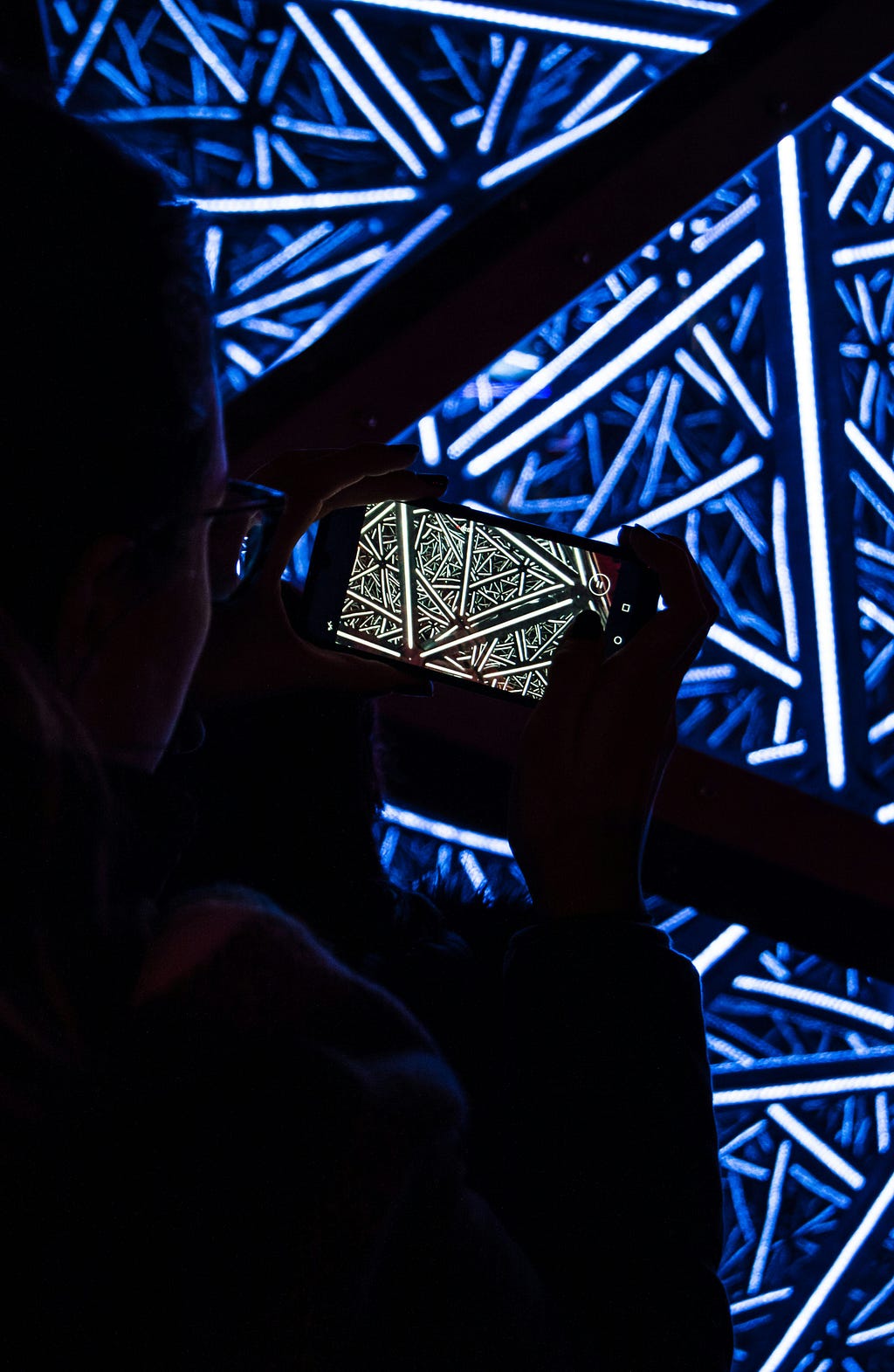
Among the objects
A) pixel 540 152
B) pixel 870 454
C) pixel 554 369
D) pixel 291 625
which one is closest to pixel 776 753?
pixel 870 454

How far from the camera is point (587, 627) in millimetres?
717

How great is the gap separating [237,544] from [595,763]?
0.98 ft

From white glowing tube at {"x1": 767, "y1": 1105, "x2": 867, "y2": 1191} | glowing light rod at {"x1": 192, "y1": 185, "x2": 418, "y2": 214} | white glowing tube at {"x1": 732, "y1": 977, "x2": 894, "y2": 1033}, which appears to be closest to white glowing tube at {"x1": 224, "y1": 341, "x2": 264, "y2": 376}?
glowing light rod at {"x1": 192, "y1": 185, "x2": 418, "y2": 214}

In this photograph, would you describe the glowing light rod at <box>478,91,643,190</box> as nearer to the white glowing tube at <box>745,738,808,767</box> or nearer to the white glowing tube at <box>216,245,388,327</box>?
the white glowing tube at <box>216,245,388,327</box>

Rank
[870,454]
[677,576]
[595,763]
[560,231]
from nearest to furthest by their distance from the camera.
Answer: [595,763]
[677,576]
[560,231]
[870,454]

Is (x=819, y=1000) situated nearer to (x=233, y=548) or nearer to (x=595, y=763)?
(x=595, y=763)

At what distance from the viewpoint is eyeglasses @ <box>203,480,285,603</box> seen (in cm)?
64

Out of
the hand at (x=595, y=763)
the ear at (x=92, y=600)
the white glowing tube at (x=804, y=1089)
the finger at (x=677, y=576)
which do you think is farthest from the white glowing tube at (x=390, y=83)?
the white glowing tube at (x=804, y=1089)

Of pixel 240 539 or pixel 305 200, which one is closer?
pixel 240 539

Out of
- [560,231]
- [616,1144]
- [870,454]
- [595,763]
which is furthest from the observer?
[870,454]

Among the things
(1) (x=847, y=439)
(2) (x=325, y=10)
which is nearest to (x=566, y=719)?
(1) (x=847, y=439)

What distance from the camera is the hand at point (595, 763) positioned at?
64 cm

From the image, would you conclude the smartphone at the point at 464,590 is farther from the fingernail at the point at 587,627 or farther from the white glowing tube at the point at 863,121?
the white glowing tube at the point at 863,121

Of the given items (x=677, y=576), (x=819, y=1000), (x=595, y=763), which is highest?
(x=677, y=576)
